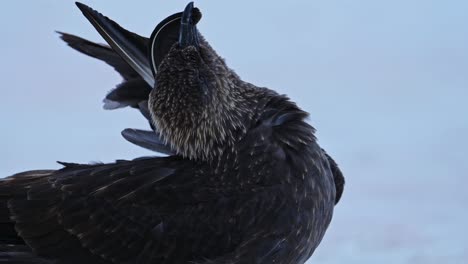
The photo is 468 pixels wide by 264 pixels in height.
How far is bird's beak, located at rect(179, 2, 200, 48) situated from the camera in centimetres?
599

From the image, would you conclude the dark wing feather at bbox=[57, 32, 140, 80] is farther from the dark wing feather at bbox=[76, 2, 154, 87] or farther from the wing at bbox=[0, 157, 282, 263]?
the wing at bbox=[0, 157, 282, 263]

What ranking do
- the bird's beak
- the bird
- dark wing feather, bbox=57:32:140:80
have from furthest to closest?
dark wing feather, bbox=57:32:140:80 < the bird's beak < the bird

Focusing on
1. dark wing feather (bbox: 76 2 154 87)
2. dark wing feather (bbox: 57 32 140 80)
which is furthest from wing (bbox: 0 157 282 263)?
dark wing feather (bbox: 57 32 140 80)

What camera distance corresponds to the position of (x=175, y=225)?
5926mm

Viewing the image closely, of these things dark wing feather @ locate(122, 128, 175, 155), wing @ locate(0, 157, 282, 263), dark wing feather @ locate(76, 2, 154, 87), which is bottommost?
wing @ locate(0, 157, 282, 263)

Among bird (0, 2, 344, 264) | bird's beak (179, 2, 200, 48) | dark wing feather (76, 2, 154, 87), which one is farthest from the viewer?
dark wing feather (76, 2, 154, 87)

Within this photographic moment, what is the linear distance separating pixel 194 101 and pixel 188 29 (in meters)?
0.43

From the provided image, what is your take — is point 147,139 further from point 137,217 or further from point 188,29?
point 188,29

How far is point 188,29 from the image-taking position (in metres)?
6.02

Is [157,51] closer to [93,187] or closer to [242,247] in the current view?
[93,187]

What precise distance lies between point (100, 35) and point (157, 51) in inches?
17.9

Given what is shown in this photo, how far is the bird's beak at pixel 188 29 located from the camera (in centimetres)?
599

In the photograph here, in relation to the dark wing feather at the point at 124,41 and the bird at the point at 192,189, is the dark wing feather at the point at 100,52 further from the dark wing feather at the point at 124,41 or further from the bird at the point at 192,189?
the bird at the point at 192,189

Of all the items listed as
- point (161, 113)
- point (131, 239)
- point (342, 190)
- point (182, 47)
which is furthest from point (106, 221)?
point (342, 190)
